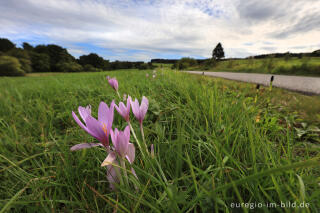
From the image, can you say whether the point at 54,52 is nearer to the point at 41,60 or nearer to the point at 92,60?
the point at 41,60

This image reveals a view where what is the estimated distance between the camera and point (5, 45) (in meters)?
49.2

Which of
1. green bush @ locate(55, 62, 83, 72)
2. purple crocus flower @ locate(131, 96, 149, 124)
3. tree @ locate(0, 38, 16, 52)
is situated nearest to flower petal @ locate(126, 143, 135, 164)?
purple crocus flower @ locate(131, 96, 149, 124)

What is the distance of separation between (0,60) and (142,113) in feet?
143

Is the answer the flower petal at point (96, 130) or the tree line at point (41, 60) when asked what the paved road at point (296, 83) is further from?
the tree line at point (41, 60)

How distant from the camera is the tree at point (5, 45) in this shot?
160 feet

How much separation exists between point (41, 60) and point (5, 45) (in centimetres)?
1581

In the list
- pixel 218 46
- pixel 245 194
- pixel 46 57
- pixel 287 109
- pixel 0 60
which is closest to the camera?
pixel 245 194

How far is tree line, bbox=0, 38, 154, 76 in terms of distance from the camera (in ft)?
101

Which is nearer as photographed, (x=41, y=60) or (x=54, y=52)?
(x=41, y=60)

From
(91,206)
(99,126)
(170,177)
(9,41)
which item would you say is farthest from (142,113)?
(9,41)

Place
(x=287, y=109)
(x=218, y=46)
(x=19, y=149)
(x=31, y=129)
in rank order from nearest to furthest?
(x=19, y=149) → (x=31, y=129) → (x=287, y=109) → (x=218, y=46)

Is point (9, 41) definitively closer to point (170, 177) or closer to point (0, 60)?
point (0, 60)

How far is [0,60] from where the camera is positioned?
96.5 feet

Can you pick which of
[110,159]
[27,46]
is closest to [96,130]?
[110,159]
